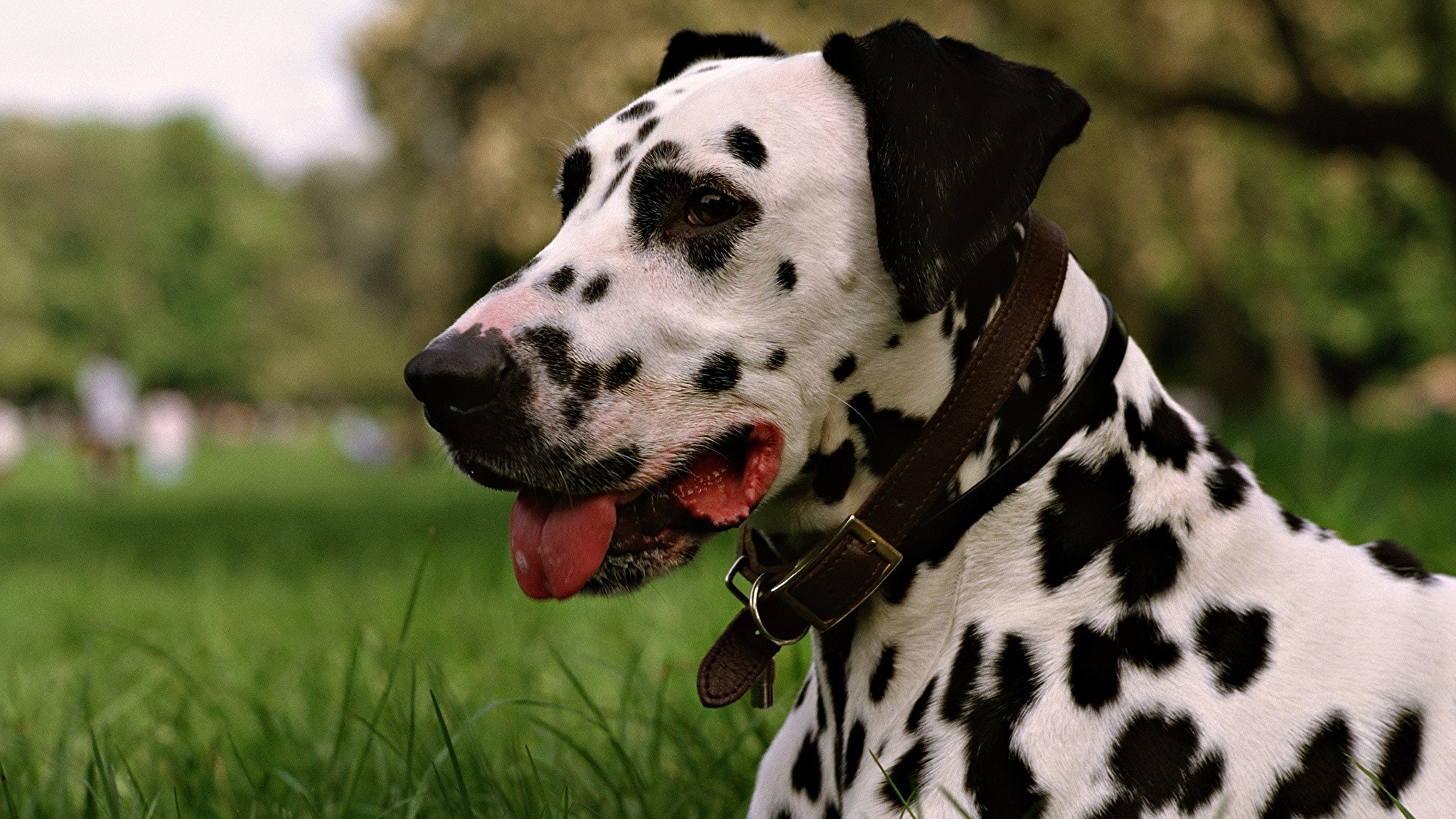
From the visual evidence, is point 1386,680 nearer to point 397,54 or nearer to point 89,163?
point 397,54

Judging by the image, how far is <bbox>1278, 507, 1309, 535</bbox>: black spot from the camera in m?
2.48

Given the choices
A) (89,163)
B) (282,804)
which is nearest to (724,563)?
(282,804)

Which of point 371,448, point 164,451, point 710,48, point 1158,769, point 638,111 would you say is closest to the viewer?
point 1158,769

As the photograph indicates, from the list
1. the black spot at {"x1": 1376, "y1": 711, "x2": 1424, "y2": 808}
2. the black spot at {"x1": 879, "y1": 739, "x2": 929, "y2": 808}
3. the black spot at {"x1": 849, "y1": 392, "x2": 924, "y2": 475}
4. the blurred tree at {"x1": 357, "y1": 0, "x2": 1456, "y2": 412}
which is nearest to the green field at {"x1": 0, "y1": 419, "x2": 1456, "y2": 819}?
the black spot at {"x1": 849, "y1": 392, "x2": 924, "y2": 475}

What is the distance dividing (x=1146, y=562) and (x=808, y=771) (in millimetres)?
768

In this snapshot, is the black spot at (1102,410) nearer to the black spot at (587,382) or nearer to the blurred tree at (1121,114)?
the black spot at (587,382)

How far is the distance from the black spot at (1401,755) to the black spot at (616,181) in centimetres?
169

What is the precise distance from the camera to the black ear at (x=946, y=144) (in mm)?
2295

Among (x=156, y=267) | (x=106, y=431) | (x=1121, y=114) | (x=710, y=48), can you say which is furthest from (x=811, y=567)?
(x=156, y=267)

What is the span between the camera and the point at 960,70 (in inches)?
95.8

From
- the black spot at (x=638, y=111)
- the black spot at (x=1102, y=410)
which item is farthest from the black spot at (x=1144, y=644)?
the black spot at (x=638, y=111)

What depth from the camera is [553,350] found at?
239 centimetres

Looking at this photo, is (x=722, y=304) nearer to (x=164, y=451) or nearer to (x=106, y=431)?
(x=106, y=431)

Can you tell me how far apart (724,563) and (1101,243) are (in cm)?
1415
